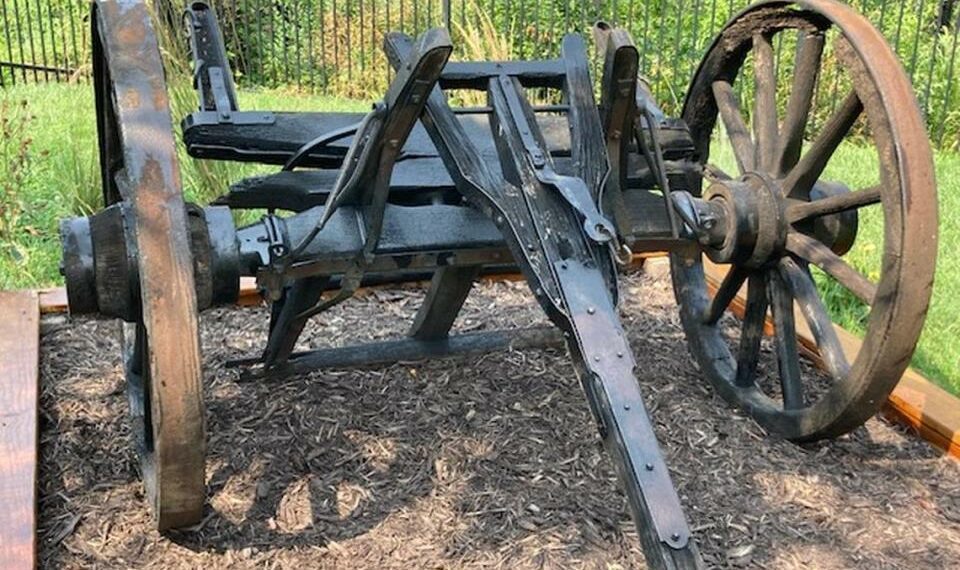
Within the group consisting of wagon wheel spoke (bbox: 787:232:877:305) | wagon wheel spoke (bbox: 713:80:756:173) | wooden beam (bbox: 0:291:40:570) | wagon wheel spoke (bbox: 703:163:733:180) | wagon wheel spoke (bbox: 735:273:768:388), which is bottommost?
wooden beam (bbox: 0:291:40:570)

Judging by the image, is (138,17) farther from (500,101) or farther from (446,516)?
(446,516)

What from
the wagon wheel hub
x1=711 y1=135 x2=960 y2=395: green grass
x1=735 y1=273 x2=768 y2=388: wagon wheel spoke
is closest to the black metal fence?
x1=711 y1=135 x2=960 y2=395: green grass

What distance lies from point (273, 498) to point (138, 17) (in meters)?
1.25

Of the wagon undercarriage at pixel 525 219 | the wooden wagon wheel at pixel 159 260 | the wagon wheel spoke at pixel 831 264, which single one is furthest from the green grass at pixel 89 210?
the wooden wagon wheel at pixel 159 260

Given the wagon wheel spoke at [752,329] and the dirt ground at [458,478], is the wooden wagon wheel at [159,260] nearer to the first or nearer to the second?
the dirt ground at [458,478]

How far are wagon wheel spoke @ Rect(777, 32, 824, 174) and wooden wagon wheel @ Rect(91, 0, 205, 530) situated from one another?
178 centimetres

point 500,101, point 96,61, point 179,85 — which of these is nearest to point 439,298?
point 500,101

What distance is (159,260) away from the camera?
6.89 feet

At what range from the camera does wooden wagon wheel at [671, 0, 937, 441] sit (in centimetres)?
266

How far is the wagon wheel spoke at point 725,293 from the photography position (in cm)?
343

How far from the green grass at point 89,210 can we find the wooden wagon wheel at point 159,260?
88.7 inches

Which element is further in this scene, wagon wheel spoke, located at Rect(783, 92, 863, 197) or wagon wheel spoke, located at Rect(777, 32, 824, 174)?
wagon wheel spoke, located at Rect(777, 32, 824, 174)

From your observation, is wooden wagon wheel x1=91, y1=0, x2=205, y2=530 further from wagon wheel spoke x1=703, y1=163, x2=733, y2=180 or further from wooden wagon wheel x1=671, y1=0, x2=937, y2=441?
wagon wheel spoke x1=703, y1=163, x2=733, y2=180

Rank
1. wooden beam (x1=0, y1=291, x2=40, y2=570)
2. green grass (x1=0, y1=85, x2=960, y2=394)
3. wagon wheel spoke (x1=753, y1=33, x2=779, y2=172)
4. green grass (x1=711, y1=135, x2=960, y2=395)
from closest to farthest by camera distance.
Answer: wooden beam (x1=0, y1=291, x2=40, y2=570) → wagon wheel spoke (x1=753, y1=33, x2=779, y2=172) → green grass (x1=711, y1=135, x2=960, y2=395) → green grass (x1=0, y1=85, x2=960, y2=394)
